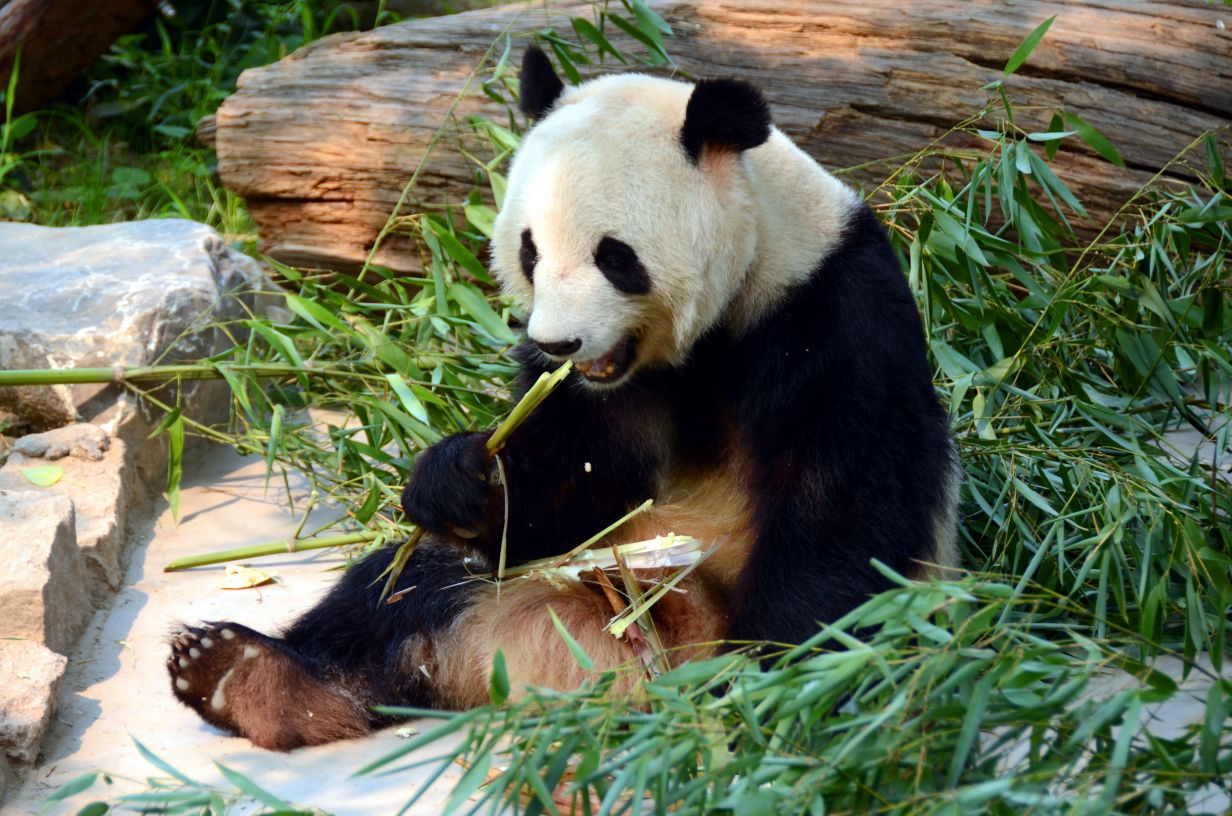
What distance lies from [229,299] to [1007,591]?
373 cm

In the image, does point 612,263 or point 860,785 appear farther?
point 612,263

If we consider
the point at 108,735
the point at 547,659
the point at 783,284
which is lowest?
the point at 108,735

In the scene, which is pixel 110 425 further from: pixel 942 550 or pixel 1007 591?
pixel 1007 591

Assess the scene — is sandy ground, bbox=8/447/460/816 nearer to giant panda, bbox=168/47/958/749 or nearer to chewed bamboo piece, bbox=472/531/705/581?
giant panda, bbox=168/47/958/749

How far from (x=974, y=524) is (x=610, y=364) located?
4.56ft

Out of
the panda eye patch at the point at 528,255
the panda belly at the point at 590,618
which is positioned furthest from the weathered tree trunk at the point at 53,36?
the panda belly at the point at 590,618

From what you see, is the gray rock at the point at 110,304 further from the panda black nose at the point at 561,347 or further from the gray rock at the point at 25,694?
the panda black nose at the point at 561,347

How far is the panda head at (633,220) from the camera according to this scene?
286 centimetres

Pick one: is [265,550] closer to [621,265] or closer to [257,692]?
[257,692]

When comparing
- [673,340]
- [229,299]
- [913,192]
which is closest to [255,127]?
[229,299]

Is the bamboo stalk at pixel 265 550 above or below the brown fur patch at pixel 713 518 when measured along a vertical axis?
below

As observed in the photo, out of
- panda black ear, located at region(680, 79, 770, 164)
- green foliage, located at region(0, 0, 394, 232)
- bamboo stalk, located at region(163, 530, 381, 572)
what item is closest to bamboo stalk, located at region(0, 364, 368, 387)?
bamboo stalk, located at region(163, 530, 381, 572)

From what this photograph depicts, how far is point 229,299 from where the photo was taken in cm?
514

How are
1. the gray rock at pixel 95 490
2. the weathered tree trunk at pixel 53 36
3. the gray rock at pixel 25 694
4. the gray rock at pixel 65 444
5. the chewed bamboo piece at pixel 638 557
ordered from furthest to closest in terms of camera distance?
the weathered tree trunk at pixel 53 36 < the gray rock at pixel 65 444 < the gray rock at pixel 95 490 < the chewed bamboo piece at pixel 638 557 < the gray rock at pixel 25 694
